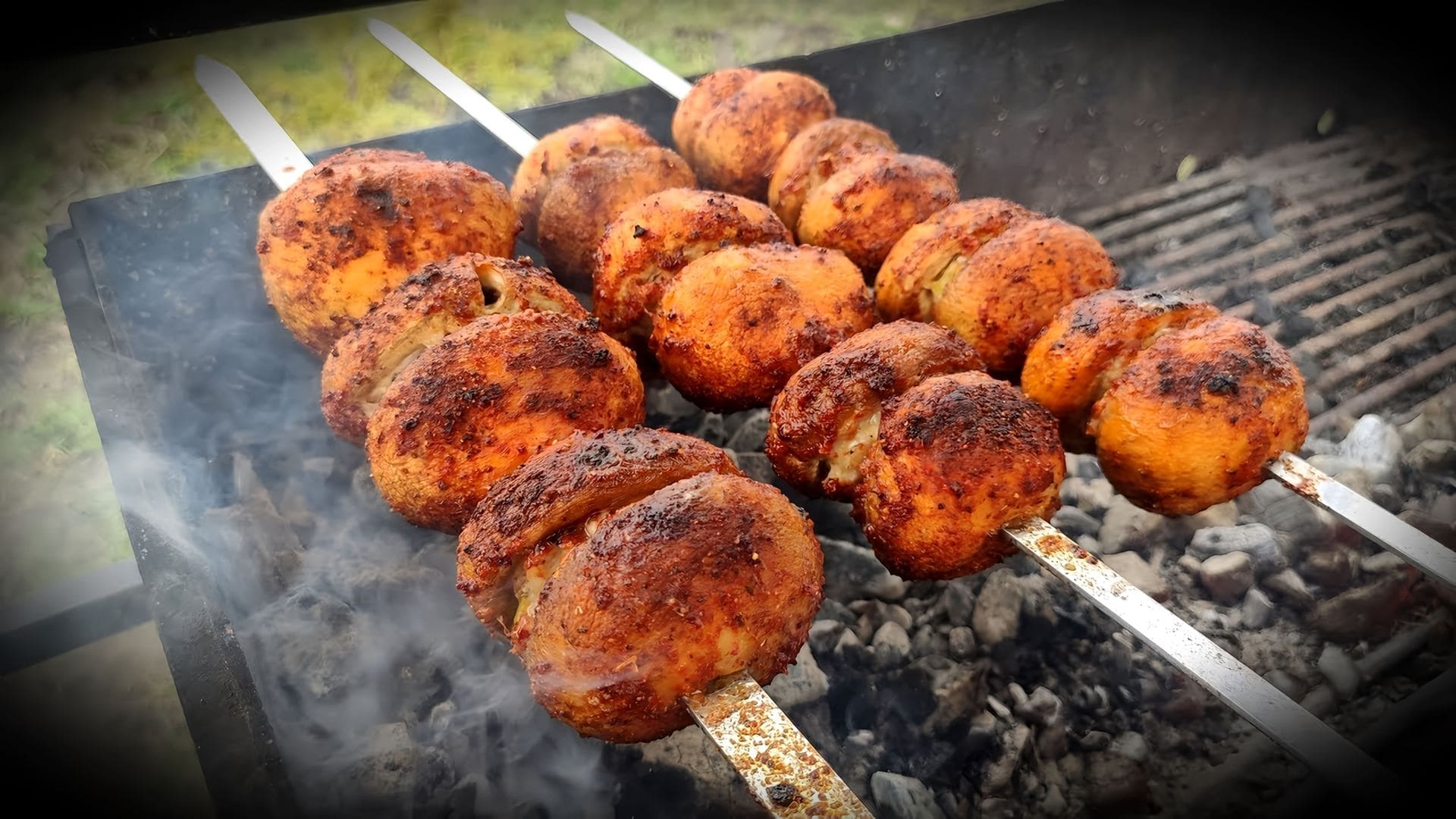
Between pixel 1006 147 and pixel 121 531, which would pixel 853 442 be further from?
pixel 121 531

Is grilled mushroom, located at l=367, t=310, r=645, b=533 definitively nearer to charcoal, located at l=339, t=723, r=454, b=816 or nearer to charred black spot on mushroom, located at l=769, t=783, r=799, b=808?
Answer: charcoal, located at l=339, t=723, r=454, b=816

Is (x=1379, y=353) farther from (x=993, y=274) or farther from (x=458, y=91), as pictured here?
(x=458, y=91)

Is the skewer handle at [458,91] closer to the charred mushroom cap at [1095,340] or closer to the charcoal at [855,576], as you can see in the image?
the charcoal at [855,576]

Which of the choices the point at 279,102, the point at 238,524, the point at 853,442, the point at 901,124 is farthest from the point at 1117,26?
the point at 238,524

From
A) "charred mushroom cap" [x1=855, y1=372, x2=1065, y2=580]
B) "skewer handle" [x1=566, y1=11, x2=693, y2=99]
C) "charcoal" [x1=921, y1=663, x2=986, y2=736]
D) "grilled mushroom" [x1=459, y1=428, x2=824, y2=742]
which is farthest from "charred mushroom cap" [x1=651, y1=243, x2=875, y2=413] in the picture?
"skewer handle" [x1=566, y1=11, x2=693, y2=99]

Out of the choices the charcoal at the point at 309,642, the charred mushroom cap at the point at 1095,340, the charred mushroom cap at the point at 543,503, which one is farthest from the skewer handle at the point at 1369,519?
the charcoal at the point at 309,642
